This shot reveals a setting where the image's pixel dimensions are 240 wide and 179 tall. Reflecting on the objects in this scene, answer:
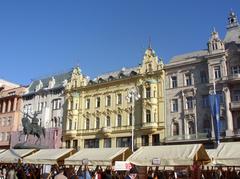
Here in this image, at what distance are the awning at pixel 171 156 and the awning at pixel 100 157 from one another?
2.29 meters

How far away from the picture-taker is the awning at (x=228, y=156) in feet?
47.3

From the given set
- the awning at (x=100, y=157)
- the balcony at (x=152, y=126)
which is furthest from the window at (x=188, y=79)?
the awning at (x=100, y=157)

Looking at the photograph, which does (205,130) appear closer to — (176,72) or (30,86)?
(176,72)

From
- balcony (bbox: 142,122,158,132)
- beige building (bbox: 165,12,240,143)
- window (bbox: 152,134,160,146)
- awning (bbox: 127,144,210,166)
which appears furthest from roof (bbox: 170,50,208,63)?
awning (bbox: 127,144,210,166)

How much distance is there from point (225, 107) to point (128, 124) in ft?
45.3

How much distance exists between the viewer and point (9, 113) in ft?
202

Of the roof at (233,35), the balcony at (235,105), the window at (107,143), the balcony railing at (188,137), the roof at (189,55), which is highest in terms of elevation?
the roof at (233,35)

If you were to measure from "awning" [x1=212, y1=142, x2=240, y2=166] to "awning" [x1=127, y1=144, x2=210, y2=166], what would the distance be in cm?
107

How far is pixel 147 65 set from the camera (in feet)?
153

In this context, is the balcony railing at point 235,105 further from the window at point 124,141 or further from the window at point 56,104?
the window at point 56,104

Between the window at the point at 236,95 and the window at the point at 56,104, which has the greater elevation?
the window at the point at 56,104

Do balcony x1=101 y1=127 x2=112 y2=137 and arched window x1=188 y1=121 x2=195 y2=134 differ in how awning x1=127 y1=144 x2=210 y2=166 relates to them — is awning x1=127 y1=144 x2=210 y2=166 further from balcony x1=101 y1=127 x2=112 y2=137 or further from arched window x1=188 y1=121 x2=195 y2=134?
balcony x1=101 y1=127 x2=112 y2=137

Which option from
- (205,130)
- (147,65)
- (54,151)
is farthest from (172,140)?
(54,151)

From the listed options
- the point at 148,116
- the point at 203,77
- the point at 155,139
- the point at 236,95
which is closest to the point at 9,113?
the point at 148,116
